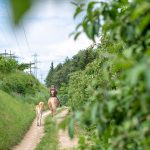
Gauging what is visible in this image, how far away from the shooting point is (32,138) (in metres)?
17.0

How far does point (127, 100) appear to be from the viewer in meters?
2.29

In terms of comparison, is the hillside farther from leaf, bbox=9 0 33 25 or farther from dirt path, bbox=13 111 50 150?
leaf, bbox=9 0 33 25

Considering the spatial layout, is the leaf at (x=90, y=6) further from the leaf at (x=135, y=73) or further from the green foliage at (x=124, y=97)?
the leaf at (x=135, y=73)

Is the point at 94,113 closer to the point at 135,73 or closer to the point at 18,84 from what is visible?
the point at 135,73

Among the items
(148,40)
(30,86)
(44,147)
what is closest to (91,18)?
(148,40)

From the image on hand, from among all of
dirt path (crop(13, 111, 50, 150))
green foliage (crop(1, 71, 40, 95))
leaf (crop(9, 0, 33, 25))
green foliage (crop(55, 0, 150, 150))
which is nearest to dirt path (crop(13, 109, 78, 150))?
dirt path (crop(13, 111, 50, 150))

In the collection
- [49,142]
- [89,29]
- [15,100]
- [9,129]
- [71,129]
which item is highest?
[15,100]

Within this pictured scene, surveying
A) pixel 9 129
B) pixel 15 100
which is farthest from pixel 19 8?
pixel 15 100

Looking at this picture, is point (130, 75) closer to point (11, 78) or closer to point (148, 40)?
point (148, 40)

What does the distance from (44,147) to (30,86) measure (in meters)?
26.9

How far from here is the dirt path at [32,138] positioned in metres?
15.0

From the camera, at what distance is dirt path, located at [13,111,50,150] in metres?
15.0

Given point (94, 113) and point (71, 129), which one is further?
point (71, 129)

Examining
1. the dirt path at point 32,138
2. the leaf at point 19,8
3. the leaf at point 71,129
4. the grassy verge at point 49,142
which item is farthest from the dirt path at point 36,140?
the leaf at point 19,8
